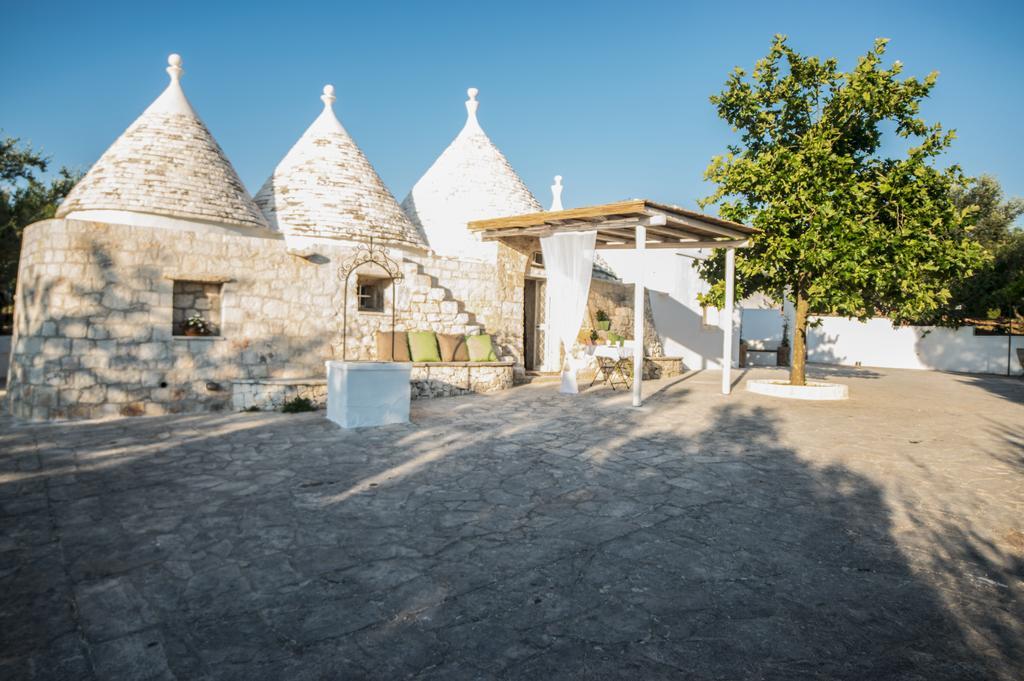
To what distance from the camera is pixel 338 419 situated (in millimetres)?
7156

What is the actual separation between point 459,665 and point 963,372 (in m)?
23.2

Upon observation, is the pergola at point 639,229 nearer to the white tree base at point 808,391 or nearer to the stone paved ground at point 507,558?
the white tree base at point 808,391

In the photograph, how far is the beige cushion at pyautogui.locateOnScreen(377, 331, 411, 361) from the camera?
988 cm

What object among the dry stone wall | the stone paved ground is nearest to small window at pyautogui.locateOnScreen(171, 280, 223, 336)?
the dry stone wall

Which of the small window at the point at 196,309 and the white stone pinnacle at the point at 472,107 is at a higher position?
the white stone pinnacle at the point at 472,107

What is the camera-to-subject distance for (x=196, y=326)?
8.62 meters

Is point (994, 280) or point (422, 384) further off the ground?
point (994, 280)

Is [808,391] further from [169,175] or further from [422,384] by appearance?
[169,175]

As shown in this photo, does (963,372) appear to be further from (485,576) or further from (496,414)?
(485,576)

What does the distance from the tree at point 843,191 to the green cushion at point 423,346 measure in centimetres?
548

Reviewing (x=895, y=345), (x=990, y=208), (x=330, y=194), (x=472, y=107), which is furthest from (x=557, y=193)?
(x=990, y=208)

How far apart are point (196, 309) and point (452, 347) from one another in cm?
399

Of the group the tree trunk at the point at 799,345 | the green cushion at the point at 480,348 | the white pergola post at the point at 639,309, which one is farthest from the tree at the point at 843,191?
the green cushion at the point at 480,348

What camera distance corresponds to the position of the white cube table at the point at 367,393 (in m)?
6.95
